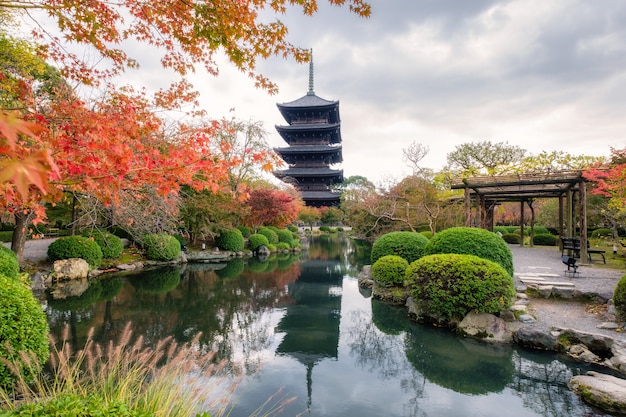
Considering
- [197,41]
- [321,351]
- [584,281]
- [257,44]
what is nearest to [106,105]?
[197,41]

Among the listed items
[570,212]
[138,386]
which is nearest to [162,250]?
[138,386]

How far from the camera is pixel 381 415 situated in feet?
11.2

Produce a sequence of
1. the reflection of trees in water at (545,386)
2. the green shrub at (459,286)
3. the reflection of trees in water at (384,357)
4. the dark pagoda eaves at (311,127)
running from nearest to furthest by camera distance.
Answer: the reflection of trees in water at (545,386)
the reflection of trees in water at (384,357)
the green shrub at (459,286)
the dark pagoda eaves at (311,127)

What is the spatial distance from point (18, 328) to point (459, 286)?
552 centimetres

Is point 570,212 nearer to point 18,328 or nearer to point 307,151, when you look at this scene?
point 18,328

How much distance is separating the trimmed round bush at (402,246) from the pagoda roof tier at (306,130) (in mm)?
22777

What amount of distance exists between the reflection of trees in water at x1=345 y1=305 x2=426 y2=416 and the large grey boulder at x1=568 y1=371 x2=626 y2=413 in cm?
160

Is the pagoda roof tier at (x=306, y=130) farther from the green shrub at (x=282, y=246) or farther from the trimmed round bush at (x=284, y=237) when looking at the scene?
the green shrub at (x=282, y=246)

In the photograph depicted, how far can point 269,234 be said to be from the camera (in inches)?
748

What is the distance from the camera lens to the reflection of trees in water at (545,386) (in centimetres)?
339

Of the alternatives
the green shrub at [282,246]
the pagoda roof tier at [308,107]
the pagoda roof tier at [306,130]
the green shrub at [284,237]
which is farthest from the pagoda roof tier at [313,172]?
the green shrub at [282,246]

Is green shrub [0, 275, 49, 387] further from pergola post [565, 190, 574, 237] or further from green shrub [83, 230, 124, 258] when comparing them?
pergola post [565, 190, 574, 237]

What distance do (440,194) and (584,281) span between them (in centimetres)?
956

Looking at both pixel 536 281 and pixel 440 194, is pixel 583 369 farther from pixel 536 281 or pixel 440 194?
pixel 440 194
